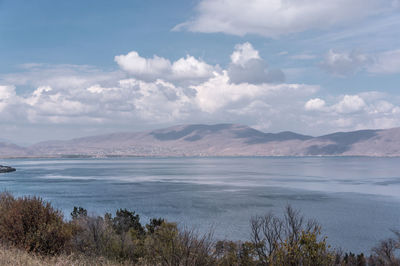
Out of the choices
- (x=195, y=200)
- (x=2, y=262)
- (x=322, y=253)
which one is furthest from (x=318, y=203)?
(x=2, y=262)

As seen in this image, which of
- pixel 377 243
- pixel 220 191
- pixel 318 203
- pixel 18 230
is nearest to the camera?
pixel 18 230

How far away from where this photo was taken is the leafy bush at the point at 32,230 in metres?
14.4

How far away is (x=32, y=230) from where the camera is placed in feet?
48.6

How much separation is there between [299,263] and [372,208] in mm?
56893

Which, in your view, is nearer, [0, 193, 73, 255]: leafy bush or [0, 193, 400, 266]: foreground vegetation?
[0, 193, 400, 266]: foreground vegetation

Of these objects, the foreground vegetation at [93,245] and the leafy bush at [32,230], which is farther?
the leafy bush at [32,230]

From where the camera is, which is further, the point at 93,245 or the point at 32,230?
the point at 93,245

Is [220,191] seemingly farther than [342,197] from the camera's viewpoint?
Yes

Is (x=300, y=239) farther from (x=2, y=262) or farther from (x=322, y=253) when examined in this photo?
(x=2, y=262)

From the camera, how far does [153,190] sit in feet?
283

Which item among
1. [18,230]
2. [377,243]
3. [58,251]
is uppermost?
[18,230]

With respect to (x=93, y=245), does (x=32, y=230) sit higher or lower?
higher

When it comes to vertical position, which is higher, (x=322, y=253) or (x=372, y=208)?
(x=322, y=253)

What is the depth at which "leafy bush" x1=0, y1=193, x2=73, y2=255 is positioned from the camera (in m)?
14.4
